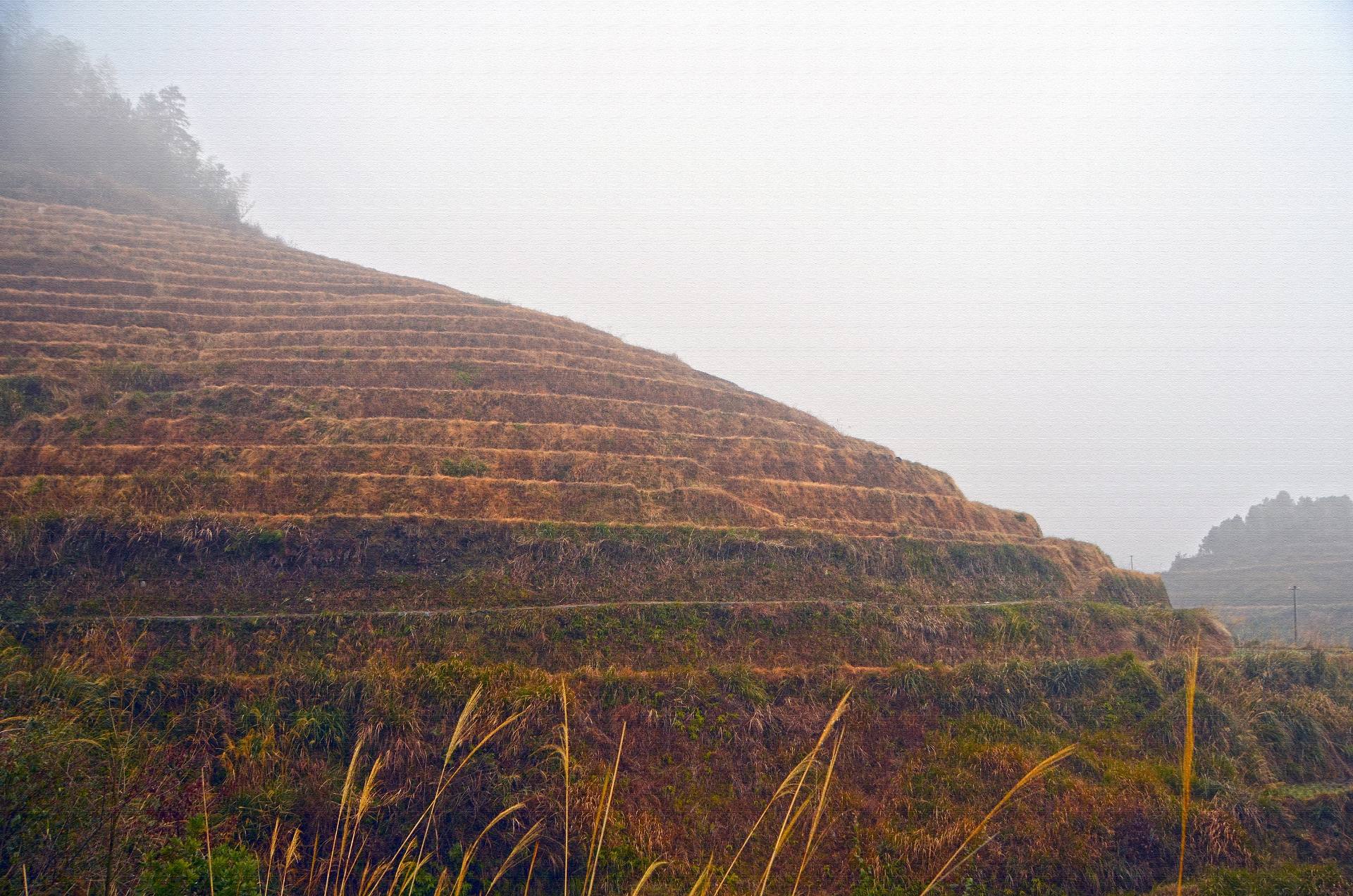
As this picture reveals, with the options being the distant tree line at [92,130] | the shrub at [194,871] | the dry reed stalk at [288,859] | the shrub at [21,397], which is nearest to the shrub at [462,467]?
the dry reed stalk at [288,859]

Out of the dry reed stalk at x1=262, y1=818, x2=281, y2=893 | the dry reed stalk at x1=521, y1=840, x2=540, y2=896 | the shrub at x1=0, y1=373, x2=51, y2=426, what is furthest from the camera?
the shrub at x1=0, y1=373, x2=51, y2=426

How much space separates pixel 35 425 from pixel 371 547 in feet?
37.2

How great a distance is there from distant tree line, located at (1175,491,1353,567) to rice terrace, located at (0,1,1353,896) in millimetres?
30352

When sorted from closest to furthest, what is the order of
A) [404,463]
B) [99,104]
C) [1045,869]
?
[1045,869] → [404,463] → [99,104]

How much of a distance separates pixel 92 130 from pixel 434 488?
57916 mm

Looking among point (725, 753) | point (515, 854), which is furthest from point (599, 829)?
point (725, 753)

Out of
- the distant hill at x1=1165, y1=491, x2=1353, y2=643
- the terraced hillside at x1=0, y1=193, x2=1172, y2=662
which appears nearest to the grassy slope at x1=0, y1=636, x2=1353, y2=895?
the terraced hillside at x1=0, y1=193, x2=1172, y2=662

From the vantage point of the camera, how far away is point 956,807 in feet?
40.0

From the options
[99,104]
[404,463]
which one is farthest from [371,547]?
[99,104]

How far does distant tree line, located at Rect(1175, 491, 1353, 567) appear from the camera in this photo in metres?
46.6

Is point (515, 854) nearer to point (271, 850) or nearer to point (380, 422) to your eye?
point (271, 850)

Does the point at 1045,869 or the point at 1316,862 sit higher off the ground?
the point at 1316,862

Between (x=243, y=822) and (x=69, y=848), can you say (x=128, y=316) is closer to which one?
(x=243, y=822)

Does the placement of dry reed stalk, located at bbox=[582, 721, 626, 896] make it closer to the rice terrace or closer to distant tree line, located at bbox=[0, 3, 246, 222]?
the rice terrace
